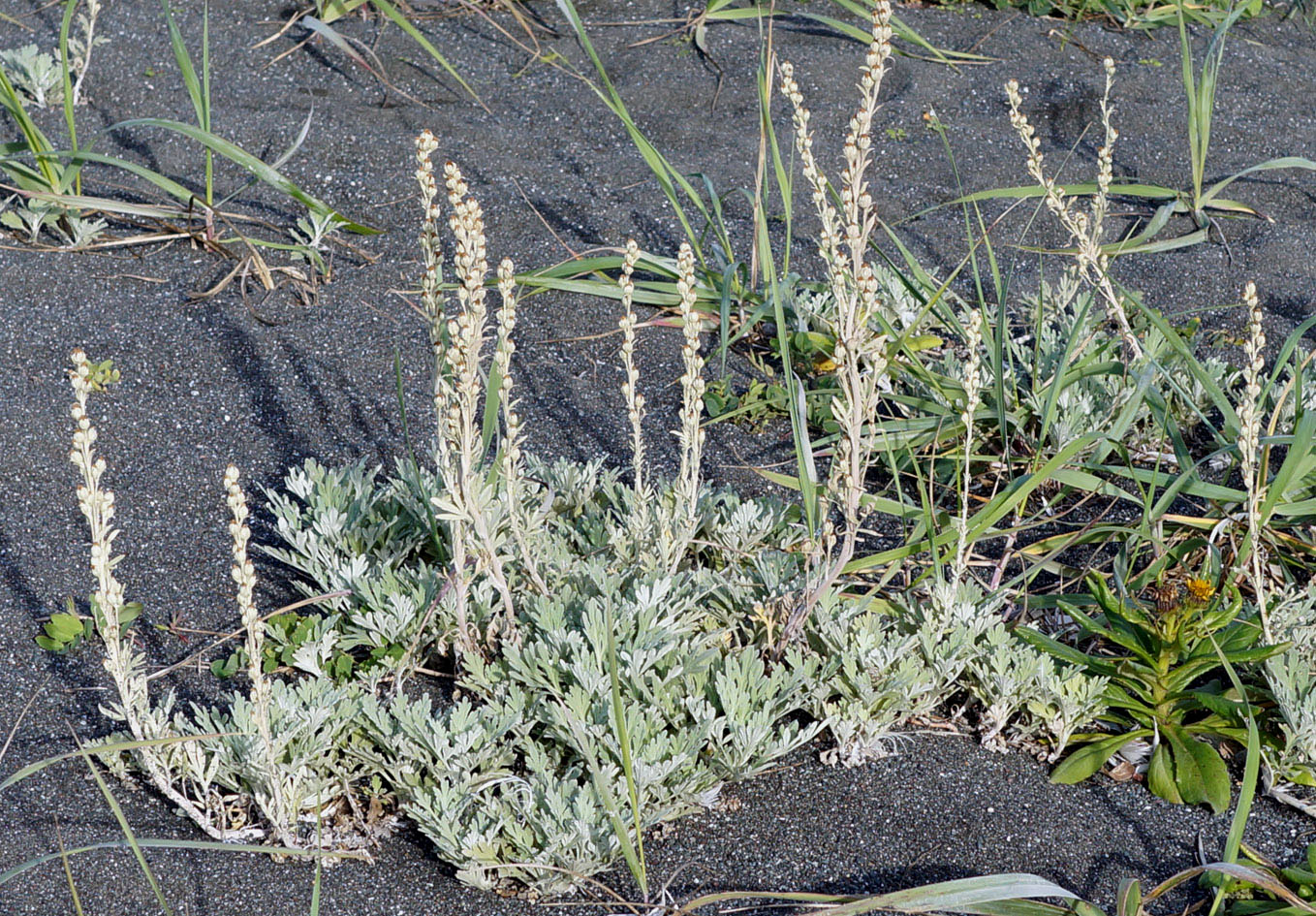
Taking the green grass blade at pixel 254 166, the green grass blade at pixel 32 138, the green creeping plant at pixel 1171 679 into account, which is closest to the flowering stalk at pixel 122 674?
the green grass blade at pixel 254 166

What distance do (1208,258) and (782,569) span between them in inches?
88.9

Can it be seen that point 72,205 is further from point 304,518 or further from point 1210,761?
point 1210,761

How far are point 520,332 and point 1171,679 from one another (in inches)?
80.4

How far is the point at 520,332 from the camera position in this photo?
359cm

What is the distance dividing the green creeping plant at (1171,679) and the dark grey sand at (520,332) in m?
0.07

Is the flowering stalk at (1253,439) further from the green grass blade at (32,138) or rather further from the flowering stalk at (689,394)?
the green grass blade at (32,138)

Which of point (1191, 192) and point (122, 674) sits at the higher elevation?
point (1191, 192)

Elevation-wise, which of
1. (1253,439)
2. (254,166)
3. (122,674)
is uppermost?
(254,166)

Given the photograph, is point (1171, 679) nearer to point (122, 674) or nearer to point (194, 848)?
point (194, 848)

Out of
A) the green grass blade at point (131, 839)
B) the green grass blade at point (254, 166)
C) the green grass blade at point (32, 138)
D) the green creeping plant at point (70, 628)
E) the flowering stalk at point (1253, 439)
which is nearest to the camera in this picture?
the green grass blade at point (131, 839)

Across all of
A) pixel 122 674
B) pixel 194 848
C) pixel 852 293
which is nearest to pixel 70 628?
pixel 122 674

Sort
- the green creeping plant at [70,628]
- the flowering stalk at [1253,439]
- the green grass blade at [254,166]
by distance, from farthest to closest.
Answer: the green grass blade at [254,166]
the green creeping plant at [70,628]
the flowering stalk at [1253,439]

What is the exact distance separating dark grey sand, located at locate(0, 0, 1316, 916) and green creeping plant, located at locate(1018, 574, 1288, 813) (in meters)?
0.07

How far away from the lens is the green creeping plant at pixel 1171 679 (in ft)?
7.37
